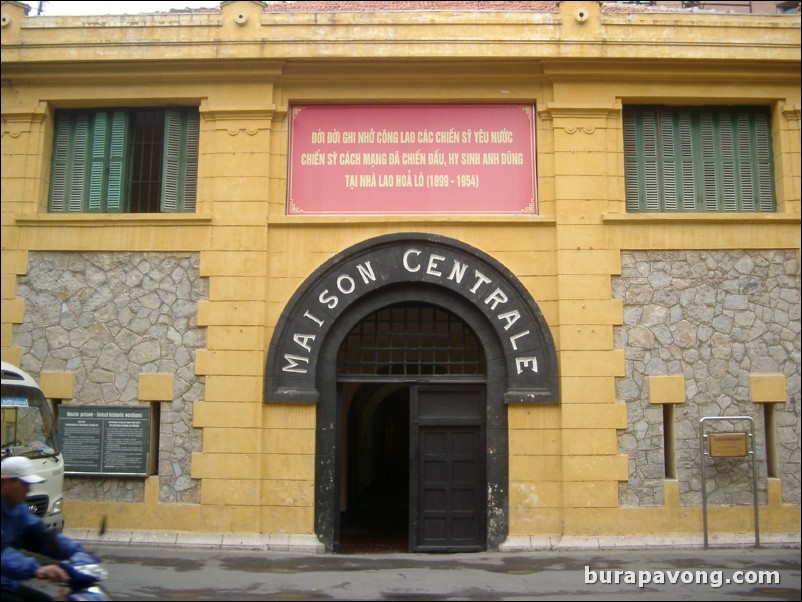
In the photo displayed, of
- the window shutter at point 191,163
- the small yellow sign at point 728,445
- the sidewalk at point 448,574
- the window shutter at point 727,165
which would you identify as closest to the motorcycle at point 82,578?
the sidewalk at point 448,574

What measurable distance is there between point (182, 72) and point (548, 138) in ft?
18.9

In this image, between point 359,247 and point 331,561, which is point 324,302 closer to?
point 359,247

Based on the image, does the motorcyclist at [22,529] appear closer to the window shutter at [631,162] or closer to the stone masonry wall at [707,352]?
the stone masonry wall at [707,352]

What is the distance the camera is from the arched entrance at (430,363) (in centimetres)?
1072

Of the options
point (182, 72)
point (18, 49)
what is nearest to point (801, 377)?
point (182, 72)

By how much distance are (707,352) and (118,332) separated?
8796 millimetres

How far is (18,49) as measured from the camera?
11578mm

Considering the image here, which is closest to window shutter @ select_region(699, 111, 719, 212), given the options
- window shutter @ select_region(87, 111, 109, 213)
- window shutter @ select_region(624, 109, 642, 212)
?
window shutter @ select_region(624, 109, 642, 212)

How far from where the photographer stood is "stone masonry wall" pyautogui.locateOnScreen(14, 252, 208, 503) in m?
10.9

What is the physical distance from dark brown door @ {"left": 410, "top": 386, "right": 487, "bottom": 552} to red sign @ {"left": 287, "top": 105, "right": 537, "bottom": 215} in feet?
9.49

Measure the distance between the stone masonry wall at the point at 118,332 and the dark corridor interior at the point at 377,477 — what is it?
10.6ft

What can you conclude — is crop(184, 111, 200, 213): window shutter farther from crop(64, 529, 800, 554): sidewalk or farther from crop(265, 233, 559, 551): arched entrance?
crop(64, 529, 800, 554): sidewalk

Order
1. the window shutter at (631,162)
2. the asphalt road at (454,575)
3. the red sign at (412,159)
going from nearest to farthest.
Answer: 1. the asphalt road at (454,575)
2. the red sign at (412,159)
3. the window shutter at (631,162)

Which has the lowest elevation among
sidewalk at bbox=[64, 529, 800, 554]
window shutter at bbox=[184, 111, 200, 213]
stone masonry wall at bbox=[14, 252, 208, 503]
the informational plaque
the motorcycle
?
sidewalk at bbox=[64, 529, 800, 554]
